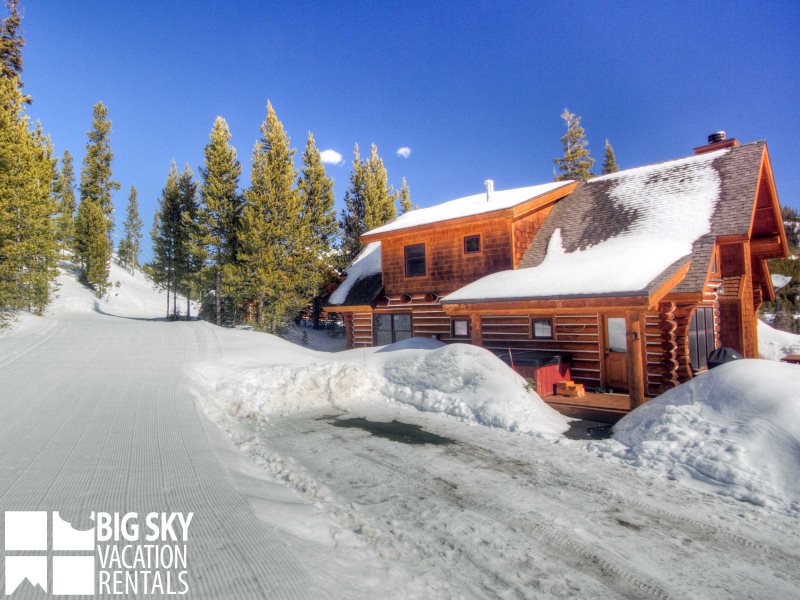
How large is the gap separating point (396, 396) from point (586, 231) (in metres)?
8.93

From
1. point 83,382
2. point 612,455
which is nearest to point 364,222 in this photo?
point 83,382

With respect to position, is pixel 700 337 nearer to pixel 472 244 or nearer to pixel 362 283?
pixel 472 244

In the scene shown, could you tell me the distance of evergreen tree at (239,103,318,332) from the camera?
2373cm

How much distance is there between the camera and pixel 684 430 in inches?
262

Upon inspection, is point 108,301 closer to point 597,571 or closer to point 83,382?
point 83,382

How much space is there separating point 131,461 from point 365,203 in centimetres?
2991

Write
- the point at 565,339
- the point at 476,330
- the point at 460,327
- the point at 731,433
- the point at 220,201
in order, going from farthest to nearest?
the point at 220,201, the point at 460,327, the point at 565,339, the point at 476,330, the point at 731,433

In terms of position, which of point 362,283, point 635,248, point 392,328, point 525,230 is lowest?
point 392,328

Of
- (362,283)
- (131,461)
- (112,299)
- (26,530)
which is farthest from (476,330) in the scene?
(112,299)

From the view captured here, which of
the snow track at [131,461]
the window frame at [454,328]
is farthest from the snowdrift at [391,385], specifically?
the window frame at [454,328]

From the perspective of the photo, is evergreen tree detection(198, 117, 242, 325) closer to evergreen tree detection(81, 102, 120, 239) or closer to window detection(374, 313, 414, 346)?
window detection(374, 313, 414, 346)

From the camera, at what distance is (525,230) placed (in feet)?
50.9

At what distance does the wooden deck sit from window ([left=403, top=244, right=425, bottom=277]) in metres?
7.70

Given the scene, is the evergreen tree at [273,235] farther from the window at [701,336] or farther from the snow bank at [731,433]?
the snow bank at [731,433]
